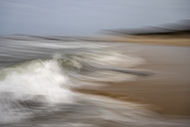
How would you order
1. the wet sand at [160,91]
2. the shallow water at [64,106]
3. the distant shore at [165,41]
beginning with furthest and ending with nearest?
the distant shore at [165,41] → the wet sand at [160,91] → the shallow water at [64,106]

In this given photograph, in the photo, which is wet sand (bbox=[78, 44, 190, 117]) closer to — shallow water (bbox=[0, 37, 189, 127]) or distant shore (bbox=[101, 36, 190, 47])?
shallow water (bbox=[0, 37, 189, 127])

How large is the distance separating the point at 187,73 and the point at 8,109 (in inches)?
64.5

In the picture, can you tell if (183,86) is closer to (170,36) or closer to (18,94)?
(18,94)

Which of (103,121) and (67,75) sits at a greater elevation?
(67,75)

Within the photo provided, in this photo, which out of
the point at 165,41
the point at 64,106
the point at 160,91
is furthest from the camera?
the point at 165,41

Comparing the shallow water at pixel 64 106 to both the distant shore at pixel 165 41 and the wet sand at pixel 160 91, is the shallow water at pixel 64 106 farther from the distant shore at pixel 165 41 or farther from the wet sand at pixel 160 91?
the distant shore at pixel 165 41

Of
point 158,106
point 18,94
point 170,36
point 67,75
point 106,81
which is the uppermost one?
point 170,36

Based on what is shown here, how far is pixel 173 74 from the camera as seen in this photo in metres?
2.21

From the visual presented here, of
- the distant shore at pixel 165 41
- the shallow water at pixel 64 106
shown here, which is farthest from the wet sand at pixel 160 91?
the distant shore at pixel 165 41

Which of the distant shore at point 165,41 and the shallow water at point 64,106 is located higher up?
the distant shore at point 165,41

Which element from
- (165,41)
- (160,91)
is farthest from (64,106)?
(165,41)

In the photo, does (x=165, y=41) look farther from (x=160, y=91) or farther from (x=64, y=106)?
(x=64, y=106)

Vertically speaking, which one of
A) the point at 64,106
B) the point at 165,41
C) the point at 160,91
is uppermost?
the point at 165,41

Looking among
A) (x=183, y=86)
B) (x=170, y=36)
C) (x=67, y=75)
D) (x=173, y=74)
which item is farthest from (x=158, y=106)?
(x=170, y=36)
